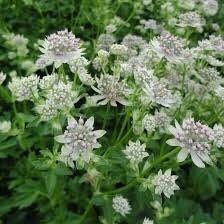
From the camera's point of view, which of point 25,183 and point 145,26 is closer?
point 25,183

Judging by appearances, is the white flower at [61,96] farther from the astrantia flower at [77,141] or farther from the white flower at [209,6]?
the white flower at [209,6]

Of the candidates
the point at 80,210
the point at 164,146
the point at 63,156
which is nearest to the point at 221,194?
the point at 164,146

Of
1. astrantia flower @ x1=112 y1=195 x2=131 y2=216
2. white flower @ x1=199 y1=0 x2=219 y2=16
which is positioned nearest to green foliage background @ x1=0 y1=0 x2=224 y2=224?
astrantia flower @ x1=112 y1=195 x2=131 y2=216

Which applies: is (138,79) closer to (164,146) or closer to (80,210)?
(164,146)

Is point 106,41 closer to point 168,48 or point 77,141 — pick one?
point 168,48

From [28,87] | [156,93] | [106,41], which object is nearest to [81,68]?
[28,87]

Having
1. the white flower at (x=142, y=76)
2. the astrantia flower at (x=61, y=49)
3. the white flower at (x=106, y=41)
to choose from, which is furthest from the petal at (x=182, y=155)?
the white flower at (x=106, y=41)
